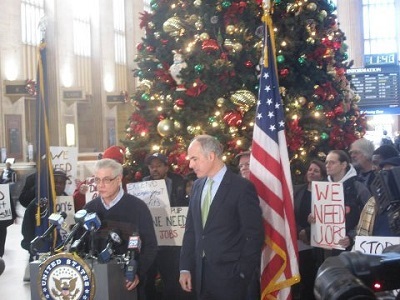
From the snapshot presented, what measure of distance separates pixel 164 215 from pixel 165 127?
5.65 ft

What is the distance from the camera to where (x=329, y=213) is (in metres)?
5.81

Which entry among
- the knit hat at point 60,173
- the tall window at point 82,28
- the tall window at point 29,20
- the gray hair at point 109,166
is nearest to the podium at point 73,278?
the gray hair at point 109,166

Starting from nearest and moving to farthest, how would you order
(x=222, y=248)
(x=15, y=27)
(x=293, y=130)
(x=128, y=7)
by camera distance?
(x=222, y=248)
(x=293, y=130)
(x=15, y=27)
(x=128, y=7)

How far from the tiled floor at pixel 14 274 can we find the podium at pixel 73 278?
380 centimetres

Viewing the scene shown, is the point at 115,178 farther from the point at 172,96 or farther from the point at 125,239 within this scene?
the point at 172,96

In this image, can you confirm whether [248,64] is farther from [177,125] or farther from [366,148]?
[366,148]

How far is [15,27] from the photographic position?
26.1 meters

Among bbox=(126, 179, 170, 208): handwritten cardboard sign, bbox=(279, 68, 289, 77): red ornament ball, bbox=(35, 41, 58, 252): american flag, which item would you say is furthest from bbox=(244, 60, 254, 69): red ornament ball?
bbox=(35, 41, 58, 252): american flag

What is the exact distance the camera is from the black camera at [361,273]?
185 centimetres

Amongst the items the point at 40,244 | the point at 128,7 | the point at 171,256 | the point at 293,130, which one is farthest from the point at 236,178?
the point at 128,7

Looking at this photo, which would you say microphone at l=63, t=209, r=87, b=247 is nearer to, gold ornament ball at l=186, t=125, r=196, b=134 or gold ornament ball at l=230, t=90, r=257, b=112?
gold ornament ball at l=230, t=90, r=257, b=112

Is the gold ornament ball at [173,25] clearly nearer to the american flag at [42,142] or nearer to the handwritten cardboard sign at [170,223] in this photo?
the american flag at [42,142]

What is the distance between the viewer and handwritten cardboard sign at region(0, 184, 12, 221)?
8625mm

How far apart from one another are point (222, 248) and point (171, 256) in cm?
218
